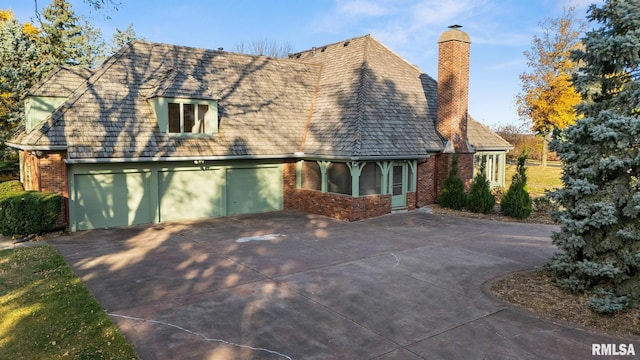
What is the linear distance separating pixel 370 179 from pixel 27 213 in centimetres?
1085

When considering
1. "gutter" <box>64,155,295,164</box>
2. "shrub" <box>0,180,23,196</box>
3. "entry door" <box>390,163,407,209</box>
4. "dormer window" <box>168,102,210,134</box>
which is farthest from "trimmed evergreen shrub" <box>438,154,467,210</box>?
"shrub" <box>0,180,23,196</box>

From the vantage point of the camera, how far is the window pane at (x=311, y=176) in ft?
54.6

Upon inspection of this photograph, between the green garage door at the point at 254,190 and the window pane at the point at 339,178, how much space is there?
2.33 m

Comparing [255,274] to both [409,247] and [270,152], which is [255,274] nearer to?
[409,247]

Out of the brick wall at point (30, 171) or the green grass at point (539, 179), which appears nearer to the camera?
the brick wall at point (30, 171)

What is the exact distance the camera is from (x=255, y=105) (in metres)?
17.6

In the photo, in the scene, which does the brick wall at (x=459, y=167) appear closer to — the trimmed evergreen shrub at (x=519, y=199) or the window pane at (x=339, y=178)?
the trimmed evergreen shrub at (x=519, y=199)

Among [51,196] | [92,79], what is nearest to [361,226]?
[51,196]

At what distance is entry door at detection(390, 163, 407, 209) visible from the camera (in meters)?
16.6

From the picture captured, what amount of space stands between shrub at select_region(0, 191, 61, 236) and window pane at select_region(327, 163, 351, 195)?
29.1ft

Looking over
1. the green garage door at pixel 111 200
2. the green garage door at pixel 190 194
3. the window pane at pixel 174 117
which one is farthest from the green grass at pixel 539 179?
the green garage door at pixel 111 200

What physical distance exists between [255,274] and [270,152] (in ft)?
25.5

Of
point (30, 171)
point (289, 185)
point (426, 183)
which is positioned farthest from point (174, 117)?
point (426, 183)

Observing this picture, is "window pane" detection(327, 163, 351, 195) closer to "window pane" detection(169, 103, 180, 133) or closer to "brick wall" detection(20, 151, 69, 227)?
"window pane" detection(169, 103, 180, 133)
